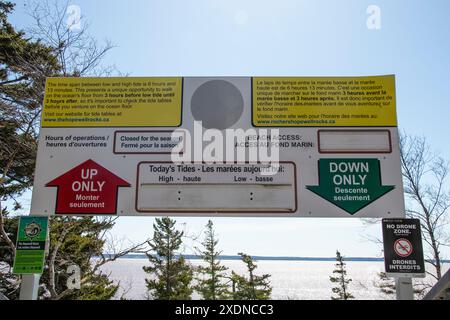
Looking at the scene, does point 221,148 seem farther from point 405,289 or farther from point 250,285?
point 250,285

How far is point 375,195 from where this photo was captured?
4520mm

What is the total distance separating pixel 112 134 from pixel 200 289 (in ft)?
144

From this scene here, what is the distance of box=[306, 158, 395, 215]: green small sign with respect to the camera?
177 inches

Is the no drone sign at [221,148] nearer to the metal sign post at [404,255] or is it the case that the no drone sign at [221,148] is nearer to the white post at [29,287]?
the metal sign post at [404,255]

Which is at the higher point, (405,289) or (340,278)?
(405,289)

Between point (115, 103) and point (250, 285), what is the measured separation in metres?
45.0

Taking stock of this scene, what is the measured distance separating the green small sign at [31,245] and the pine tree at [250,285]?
43.7 meters

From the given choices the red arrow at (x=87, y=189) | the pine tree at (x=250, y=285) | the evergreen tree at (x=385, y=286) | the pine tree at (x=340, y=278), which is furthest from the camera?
the pine tree at (x=340, y=278)

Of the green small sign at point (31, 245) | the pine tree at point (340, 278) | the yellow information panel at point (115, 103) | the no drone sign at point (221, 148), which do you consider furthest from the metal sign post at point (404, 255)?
the pine tree at point (340, 278)

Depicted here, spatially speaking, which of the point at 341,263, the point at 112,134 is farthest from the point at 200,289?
A: the point at 112,134

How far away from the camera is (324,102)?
4.82 metres

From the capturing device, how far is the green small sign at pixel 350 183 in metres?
4.50

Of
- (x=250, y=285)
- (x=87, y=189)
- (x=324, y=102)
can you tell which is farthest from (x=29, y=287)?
(x=250, y=285)
